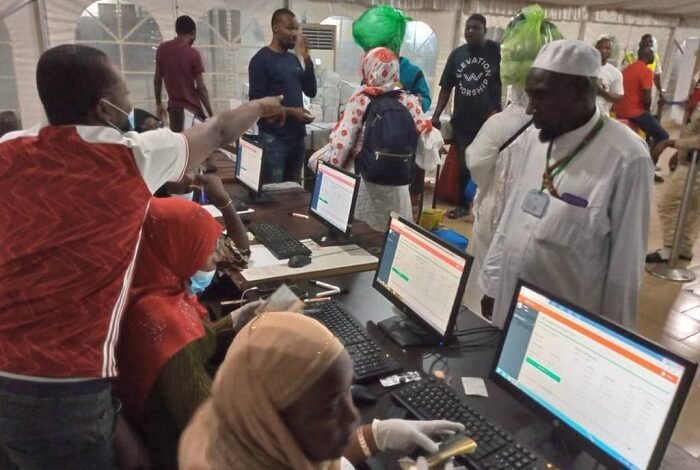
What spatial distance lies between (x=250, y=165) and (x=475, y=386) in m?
2.19

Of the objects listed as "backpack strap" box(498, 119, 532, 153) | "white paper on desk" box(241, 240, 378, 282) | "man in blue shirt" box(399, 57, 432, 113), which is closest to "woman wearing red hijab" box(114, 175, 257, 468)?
"white paper on desk" box(241, 240, 378, 282)

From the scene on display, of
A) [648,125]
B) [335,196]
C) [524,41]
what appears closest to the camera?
[524,41]

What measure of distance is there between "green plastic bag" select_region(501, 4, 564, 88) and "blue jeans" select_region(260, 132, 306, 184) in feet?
6.33

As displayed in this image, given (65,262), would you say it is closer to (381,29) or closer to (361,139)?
(361,139)

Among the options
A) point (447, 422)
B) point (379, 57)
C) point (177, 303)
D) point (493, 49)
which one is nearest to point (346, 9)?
point (493, 49)

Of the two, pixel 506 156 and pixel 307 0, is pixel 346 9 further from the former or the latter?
pixel 506 156

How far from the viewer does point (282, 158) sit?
3.93 meters

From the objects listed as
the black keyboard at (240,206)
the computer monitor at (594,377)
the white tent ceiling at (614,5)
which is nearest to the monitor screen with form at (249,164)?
the black keyboard at (240,206)

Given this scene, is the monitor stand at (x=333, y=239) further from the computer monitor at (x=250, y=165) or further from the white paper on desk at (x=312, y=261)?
the computer monitor at (x=250, y=165)

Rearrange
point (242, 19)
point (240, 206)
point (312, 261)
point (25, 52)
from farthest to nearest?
1. point (242, 19)
2. point (25, 52)
3. point (240, 206)
4. point (312, 261)

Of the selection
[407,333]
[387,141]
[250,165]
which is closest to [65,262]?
[407,333]

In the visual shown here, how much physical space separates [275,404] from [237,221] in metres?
1.65

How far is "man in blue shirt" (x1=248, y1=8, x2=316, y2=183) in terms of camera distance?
3801 mm

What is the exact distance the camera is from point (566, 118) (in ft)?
5.65
